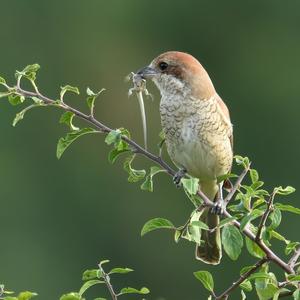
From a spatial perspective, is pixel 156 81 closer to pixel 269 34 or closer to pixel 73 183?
pixel 73 183

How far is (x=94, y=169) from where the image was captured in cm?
2009

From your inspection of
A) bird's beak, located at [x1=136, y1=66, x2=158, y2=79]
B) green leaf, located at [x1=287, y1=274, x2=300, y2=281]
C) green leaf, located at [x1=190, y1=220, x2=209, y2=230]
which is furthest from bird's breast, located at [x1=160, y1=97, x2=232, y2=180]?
green leaf, located at [x1=287, y1=274, x2=300, y2=281]

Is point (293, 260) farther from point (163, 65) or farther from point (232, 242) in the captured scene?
point (163, 65)

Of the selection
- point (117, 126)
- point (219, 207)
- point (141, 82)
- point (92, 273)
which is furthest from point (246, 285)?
point (117, 126)

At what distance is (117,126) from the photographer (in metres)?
18.3

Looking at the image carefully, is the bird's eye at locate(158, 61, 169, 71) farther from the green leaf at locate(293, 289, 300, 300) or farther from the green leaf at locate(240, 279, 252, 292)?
the green leaf at locate(293, 289, 300, 300)

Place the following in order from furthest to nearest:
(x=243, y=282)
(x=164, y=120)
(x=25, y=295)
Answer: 1. (x=164, y=120)
2. (x=243, y=282)
3. (x=25, y=295)

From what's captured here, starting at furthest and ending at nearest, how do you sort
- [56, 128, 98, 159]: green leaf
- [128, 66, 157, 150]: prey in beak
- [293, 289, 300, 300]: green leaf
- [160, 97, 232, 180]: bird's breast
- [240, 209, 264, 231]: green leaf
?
1. [160, 97, 232, 180]: bird's breast
2. [128, 66, 157, 150]: prey in beak
3. [56, 128, 98, 159]: green leaf
4. [240, 209, 264, 231]: green leaf
5. [293, 289, 300, 300]: green leaf

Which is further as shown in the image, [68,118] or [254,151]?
[254,151]

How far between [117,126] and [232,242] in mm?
14649

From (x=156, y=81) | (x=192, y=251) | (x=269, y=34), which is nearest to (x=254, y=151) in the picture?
(x=192, y=251)

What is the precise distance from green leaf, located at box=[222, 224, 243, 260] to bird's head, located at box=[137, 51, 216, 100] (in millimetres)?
1577

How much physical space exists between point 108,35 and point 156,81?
17.1 metres

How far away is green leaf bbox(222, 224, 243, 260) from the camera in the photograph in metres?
3.70
